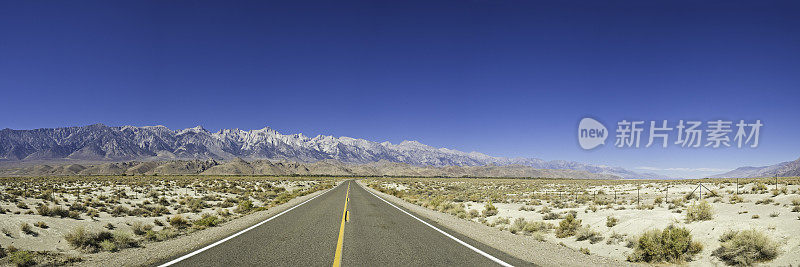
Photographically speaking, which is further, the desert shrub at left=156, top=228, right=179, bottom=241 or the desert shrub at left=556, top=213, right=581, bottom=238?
the desert shrub at left=556, top=213, right=581, bottom=238

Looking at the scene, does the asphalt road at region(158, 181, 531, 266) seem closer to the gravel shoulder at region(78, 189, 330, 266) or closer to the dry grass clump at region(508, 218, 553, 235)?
the gravel shoulder at region(78, 189, 330, 266)

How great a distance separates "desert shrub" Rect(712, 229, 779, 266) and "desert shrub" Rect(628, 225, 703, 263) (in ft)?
2.09

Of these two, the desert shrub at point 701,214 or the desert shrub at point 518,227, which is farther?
the desert shrub at point 518,227

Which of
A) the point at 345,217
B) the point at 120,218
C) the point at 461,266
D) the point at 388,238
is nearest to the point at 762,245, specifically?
the point at 461,266

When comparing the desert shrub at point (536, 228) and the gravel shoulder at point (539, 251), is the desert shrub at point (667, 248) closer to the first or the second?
the gravel shoulder at point (539, 251)

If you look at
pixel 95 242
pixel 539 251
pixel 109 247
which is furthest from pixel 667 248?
pixel 95 242

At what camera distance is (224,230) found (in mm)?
11141

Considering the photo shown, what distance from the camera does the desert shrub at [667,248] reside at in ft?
25.1

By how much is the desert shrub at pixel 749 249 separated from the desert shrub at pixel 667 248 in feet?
2.09

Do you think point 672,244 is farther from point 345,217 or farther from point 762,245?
point 345,217

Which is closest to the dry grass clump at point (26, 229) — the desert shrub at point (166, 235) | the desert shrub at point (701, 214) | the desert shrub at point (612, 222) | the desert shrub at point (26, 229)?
the desert shrub at point (26, 229)

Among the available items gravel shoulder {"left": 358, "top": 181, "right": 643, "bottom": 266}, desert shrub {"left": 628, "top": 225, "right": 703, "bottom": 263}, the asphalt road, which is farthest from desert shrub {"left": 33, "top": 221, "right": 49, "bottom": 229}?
desert shrub {"left": 628, "top": 225, "right": 703, "bottom": 263}

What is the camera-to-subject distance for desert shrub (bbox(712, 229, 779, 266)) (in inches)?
259

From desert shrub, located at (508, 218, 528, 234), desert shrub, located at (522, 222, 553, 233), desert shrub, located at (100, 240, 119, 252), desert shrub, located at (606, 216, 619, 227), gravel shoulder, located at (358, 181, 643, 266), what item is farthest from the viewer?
desert shrub, located at (508, 218, 528, 234)
